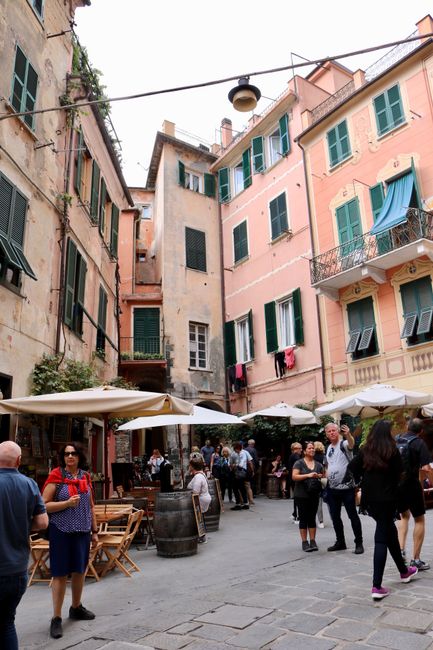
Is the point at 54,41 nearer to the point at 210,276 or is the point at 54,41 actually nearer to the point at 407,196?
the point at 407,196

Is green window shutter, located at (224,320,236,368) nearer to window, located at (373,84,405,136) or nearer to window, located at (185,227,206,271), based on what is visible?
window, located at (185,227,206,271)

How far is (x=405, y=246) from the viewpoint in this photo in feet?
47.1

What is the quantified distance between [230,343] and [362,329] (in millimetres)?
6927

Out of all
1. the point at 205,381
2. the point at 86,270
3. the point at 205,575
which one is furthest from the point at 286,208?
the point at 205,575

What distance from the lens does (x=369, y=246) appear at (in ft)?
52.0

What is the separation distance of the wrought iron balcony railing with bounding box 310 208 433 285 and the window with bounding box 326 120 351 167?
3.36 meters

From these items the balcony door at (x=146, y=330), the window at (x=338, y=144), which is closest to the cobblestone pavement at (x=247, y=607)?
the window at (x=338, y=144)

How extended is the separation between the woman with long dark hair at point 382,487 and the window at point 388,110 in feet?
44.9

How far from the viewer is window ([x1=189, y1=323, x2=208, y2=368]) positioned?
2161 centimetres

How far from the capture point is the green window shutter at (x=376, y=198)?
53.4 feet

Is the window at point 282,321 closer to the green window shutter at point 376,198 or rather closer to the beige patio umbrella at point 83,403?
the green window shutter at point 376,198

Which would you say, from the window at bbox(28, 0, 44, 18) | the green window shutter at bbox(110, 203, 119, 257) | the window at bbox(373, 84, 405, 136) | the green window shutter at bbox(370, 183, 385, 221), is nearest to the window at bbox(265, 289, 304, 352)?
the green window shutter at bbox(370, 183, 385, 221)

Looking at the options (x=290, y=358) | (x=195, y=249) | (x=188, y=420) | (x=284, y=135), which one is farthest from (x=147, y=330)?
(x=188, y=420)

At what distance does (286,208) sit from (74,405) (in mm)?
14430
